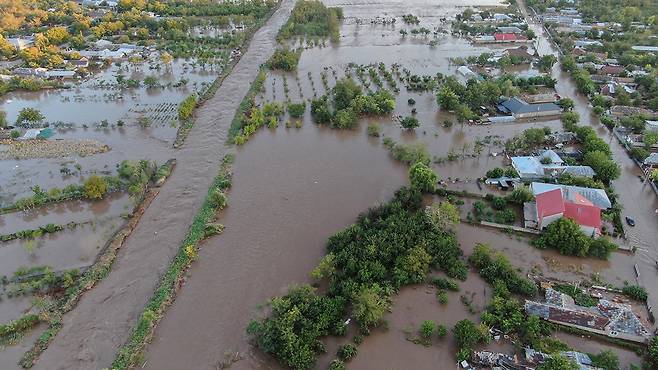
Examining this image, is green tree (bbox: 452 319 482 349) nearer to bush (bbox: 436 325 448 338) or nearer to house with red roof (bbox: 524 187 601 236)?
bush (bbox: 436 325 448 338)

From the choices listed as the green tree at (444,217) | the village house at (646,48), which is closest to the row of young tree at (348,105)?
the green tree at (444,217)

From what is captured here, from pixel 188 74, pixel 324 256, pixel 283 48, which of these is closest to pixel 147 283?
pixel 324 256

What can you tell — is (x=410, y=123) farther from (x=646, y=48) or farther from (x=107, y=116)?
(x=646, y=48)

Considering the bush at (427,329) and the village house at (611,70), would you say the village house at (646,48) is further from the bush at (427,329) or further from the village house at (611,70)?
the bush at (427,329)

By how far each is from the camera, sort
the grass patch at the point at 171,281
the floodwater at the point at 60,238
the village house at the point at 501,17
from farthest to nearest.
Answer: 1. the village house at the point at 501,17
2. the floodwater at the point at 60,238
3. the grass patch at the point at 171,281

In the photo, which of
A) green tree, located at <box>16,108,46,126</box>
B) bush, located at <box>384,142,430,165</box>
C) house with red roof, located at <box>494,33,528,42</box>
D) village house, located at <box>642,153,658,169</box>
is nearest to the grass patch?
bush, located at <box>384,142,430,165</box>

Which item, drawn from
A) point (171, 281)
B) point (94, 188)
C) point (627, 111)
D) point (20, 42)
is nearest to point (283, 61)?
point (94, 188)
